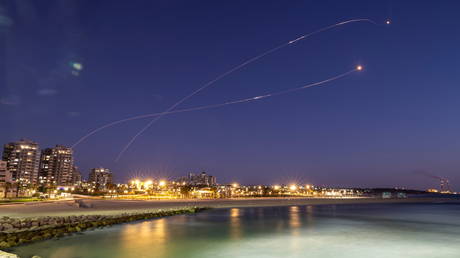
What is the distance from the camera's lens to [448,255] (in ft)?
57.7

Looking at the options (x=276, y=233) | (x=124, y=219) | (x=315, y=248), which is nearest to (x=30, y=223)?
(x=124, y=219)

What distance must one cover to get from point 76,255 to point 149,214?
797 inches

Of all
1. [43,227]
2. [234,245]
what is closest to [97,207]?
[43,227]

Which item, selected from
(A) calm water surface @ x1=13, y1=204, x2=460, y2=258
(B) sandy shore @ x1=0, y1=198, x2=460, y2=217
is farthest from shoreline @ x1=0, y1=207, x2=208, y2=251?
(B) sandy shore @ x1=0, y1=198, x2=460, y2=217

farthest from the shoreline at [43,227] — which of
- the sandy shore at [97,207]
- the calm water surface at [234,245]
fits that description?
the sandy shore at [97,207]

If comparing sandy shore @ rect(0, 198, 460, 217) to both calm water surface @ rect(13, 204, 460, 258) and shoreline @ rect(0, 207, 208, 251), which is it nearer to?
shoreline @ rect(0, 207, 208, 251)

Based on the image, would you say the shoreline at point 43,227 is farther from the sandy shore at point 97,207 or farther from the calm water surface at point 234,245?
the sandy shore at point 97,207

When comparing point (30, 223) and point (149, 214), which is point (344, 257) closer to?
point (30, 223)

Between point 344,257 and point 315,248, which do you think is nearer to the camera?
point 344,257

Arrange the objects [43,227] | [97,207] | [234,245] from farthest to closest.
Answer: [97,207] < [43,227] < [234,245]

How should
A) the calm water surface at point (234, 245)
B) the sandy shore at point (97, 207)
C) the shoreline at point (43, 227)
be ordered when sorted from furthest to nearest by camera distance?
the sandy shore at point (97, 207)
the shoreline at point (43, 227)
the calm water surface at point (234, 245)

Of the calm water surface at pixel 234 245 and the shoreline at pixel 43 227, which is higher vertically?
the shoreline at pixel 43 227

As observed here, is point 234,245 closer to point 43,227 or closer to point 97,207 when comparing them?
point 43,227

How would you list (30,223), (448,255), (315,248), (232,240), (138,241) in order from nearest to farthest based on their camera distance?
1. (448,255)
2. (315,248)
3. (138,241)
4. (232,240)
5. (30,223)
